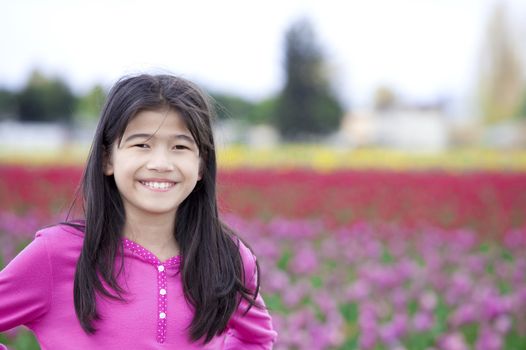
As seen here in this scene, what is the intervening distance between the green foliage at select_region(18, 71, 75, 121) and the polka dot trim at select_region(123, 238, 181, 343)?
32.1 metres

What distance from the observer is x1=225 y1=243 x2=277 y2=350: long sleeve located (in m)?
1.71

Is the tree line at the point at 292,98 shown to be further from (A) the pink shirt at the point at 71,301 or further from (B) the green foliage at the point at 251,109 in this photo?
(A) the pink shirt at the point at 71,301

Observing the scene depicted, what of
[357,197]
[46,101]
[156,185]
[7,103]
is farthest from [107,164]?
[46,101]

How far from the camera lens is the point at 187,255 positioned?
1606mm

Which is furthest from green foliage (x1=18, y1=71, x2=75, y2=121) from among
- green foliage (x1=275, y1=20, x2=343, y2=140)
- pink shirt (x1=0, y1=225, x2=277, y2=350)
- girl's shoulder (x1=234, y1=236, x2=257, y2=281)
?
pink shirt (x1=0, y1=225, x2=277, y2=350)

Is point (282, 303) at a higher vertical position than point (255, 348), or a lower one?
lower

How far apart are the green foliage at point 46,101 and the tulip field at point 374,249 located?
26.4 metres

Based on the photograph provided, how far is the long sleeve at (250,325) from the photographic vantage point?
1705 millimetres

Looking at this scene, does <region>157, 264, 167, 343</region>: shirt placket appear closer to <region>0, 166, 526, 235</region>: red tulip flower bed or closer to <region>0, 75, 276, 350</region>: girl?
<region>0, 75, 276, 350</region>: girl

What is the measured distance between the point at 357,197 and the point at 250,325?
5.44m

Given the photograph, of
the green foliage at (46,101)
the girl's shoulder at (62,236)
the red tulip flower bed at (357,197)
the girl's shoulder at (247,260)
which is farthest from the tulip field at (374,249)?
the green foliage at (46,101)

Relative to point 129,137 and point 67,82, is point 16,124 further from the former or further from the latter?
point 129,137

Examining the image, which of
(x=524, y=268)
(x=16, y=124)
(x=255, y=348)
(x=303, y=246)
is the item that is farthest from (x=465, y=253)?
(x=16, y=124)

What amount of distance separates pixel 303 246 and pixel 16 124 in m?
29.4
